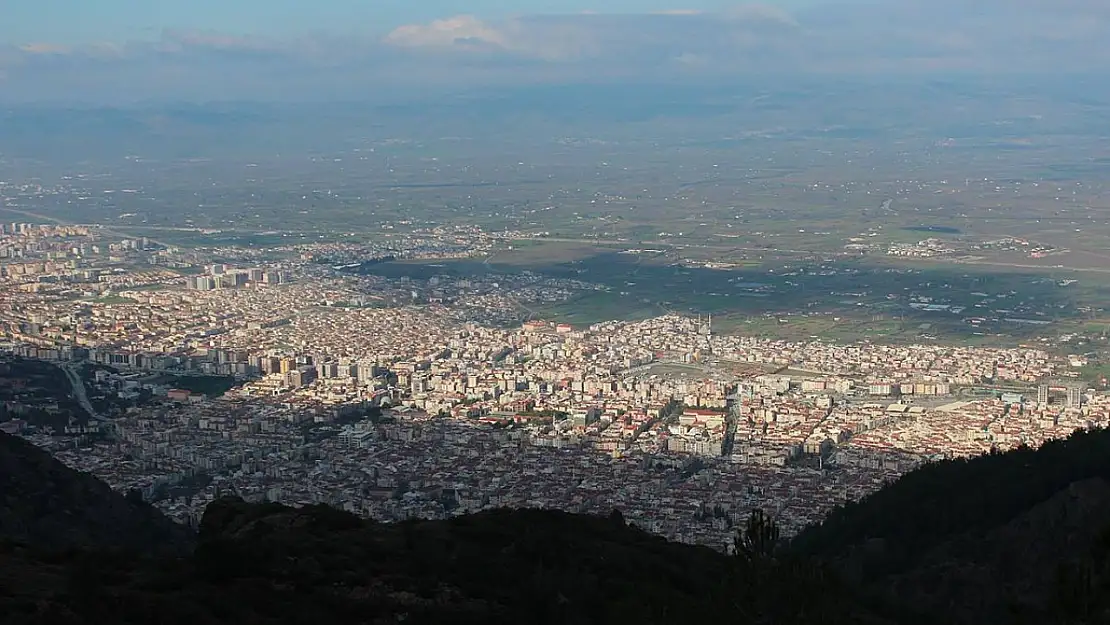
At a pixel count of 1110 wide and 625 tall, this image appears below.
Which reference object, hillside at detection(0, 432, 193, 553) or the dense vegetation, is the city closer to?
hillside at detection(0, 432, 193, 553)

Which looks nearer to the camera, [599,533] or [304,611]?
[304,611]

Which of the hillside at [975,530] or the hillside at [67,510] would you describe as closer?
the hillside at [975,530]

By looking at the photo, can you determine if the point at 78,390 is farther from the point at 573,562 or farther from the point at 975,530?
the point at 975,530

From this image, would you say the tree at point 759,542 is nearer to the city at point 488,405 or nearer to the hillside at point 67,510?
the hillside at point 67,510

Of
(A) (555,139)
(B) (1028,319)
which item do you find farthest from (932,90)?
(B) (1028,319)

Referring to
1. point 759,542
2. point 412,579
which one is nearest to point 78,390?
point 412,579

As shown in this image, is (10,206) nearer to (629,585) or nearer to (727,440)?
(727,440)

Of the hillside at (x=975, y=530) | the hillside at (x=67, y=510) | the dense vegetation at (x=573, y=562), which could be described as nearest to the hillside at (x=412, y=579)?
the dense vegetation at (x=573, y=562)

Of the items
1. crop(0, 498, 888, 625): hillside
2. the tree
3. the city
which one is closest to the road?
the city

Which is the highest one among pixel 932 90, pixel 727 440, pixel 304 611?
pixel 932 90
